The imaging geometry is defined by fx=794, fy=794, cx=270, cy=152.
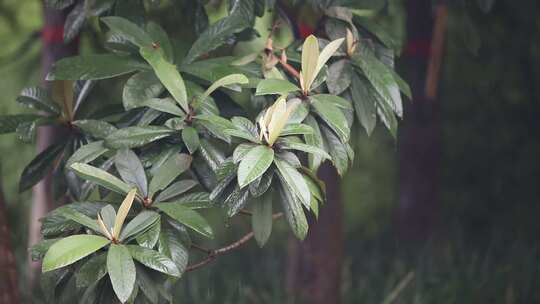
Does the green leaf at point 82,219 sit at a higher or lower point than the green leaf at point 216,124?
lower

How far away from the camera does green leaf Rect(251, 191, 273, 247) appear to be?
5.68 ft

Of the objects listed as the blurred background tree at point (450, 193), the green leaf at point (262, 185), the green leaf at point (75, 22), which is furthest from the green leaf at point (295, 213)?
the blurred background tree at point (450, 193)

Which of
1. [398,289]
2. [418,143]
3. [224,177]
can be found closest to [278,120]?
[224,177]

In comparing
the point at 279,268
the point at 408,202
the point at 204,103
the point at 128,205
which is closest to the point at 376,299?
the point at 279,268

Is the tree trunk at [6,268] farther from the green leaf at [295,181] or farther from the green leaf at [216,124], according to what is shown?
the green leaf at [295,181]

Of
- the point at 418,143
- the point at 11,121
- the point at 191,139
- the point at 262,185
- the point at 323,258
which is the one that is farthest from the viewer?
the point at 418,143

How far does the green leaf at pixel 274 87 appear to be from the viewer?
1741 mm

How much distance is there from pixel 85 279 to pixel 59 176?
0.71 metres

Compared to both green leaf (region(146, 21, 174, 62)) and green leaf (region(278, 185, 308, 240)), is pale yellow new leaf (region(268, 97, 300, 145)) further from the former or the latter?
green leaf (region(146, 21, 174, 62))

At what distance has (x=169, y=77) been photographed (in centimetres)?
180

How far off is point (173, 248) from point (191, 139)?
0.24 m

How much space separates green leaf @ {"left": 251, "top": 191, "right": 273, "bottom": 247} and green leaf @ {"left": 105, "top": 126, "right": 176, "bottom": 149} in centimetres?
25

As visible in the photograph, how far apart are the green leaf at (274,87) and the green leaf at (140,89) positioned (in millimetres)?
285

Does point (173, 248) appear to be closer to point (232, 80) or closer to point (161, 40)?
point (232, 80)
